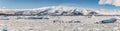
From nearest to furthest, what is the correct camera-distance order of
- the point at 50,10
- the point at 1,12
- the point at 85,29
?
the point at 85,29, the point at 50,10, the point at 1,12

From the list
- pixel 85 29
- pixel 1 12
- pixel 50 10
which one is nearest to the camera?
pixel 85 29

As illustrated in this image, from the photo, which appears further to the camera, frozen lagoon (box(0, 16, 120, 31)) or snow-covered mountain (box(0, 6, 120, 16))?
snow-covered mountain (box(0, 6, 120, 16))

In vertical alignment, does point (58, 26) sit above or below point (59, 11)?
above

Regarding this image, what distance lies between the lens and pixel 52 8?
403 inches

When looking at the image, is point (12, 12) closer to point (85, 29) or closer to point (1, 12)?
point (1, 12)

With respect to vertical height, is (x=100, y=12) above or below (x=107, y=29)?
below

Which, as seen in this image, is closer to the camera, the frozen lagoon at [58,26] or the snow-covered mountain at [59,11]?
the frozen lagoon at [58,26]

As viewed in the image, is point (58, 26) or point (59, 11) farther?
point (59, 11)

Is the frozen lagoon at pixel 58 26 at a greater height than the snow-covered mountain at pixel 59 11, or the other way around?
the frozen lagoon at pixel 58 26

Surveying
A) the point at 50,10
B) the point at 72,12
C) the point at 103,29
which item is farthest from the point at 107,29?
the point at 72,12

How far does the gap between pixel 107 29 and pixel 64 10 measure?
5573 millimetres

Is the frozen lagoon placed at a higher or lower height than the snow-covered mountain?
higher

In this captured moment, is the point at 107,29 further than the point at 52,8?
No

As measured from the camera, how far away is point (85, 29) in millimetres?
5414
